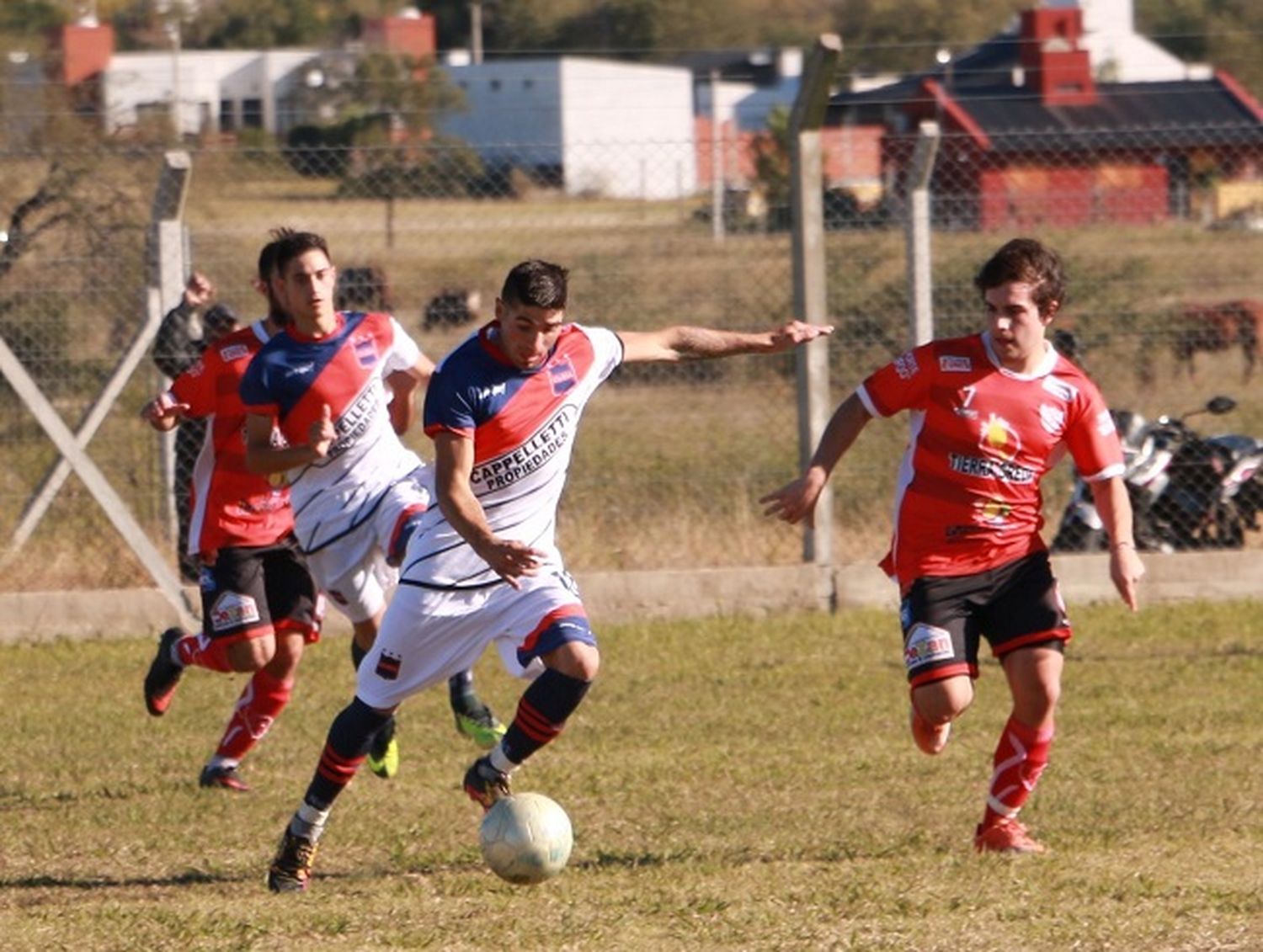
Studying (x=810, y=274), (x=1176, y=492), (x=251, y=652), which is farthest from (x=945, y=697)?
(x=1176, y=492)

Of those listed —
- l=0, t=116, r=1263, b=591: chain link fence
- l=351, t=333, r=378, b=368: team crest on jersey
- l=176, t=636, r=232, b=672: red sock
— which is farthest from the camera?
l=0, t=116, r=1263, b=591: chain link fence

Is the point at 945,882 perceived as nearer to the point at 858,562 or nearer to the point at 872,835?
the point at 872,835

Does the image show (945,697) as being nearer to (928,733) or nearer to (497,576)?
(928,733)

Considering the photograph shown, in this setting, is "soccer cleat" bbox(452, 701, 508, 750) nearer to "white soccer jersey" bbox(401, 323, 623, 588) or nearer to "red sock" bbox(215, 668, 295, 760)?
"red sock" bbox(215, 668, 295, 760)

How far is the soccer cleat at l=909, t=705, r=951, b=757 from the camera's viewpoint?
750 centimetres

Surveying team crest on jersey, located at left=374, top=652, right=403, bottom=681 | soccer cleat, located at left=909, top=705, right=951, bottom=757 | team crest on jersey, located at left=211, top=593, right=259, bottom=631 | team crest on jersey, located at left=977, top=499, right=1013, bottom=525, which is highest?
team crest on jersey, located at left=977, top=499, right=1013, bottom=525

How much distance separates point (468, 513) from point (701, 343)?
1225 mm

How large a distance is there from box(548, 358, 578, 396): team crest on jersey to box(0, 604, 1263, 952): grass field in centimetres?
152

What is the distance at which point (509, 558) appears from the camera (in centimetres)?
671

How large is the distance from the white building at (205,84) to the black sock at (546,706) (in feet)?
24.6

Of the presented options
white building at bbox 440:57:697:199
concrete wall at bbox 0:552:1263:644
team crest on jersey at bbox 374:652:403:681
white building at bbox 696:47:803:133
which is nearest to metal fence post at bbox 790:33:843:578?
concrete wall at bbox 0:552:1263:644

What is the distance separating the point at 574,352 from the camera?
7266mm

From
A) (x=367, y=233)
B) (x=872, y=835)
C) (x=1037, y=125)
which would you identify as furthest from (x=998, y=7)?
(x=872, y=835)

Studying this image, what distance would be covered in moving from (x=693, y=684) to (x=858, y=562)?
85.2 inches
